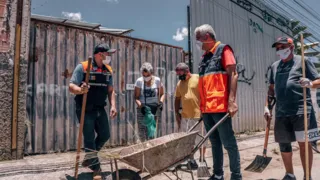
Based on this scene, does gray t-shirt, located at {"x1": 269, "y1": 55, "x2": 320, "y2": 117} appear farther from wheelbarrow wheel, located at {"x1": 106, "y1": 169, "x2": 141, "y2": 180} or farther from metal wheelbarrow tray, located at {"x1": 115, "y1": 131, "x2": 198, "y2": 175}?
wheelbarrow wheel, located at {"x1": 106, "y1": 169, "x2": 141, "y2": 180}

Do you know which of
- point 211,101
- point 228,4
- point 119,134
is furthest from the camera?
point 228,4

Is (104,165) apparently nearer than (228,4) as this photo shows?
Yes

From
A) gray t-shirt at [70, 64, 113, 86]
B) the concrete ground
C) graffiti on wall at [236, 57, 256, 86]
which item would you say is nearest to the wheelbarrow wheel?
the concrete ground

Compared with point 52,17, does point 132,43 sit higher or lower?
lower

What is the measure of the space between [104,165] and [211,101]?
87.7 inches

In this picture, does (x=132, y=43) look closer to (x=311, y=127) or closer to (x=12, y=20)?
(x=12, y=20)

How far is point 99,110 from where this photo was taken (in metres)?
3.79

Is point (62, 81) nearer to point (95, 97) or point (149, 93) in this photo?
point (149, 93)

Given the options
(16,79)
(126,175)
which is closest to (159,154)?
(126,175)

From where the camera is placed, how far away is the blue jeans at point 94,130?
3.63 meters

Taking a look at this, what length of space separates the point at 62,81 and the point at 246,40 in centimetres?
717

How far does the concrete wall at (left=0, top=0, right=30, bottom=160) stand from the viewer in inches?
168

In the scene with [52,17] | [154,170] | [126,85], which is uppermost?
[52,17]

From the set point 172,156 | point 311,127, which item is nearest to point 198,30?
point 172,156
